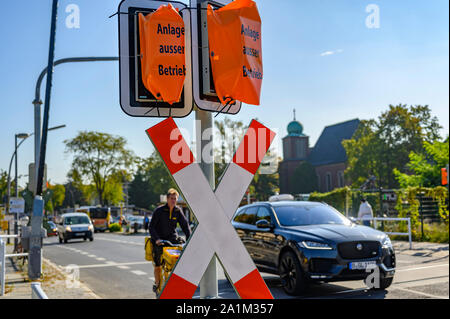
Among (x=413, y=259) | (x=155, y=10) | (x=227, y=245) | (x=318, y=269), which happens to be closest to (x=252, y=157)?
(x=227, y=245)

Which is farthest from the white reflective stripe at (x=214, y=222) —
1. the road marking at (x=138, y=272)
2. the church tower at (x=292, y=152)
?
the church tower at (x=292, y=152)

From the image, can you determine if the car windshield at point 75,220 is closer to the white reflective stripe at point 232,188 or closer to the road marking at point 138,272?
the road marking at point 138,272

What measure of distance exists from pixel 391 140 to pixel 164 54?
45871 millimetres

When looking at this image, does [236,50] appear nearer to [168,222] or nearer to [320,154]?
[168,222]

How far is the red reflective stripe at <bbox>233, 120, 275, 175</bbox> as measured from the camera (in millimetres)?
2227

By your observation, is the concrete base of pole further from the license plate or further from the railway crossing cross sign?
the license plate

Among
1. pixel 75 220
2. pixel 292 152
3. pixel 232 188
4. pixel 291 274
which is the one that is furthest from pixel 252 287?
pixel 292 152

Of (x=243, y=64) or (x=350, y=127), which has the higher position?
(x=350, y=127)

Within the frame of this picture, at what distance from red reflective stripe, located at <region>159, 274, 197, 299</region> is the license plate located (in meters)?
6.87

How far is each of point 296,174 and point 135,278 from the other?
7567cm

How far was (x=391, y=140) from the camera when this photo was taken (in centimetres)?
4544

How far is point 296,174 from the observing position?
3393 inches

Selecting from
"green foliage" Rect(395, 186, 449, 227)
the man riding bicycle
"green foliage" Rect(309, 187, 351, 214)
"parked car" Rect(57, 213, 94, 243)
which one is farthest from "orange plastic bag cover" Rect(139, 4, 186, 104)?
"parked car" Rect(57, 213, 94, 243)

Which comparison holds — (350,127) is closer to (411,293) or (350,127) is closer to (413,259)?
(413,259)
